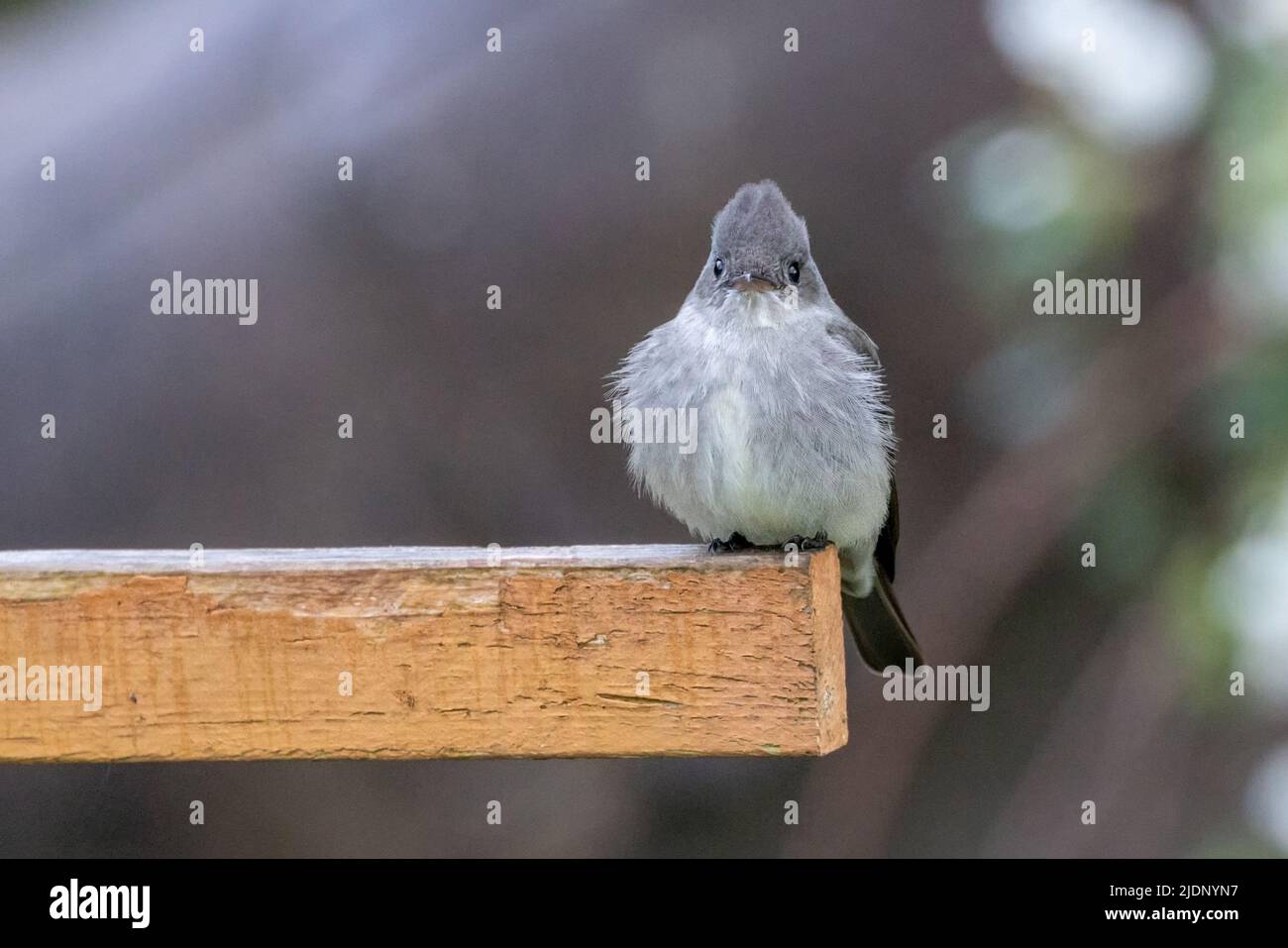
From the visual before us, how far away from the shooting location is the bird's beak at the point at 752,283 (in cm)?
377

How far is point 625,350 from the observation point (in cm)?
483

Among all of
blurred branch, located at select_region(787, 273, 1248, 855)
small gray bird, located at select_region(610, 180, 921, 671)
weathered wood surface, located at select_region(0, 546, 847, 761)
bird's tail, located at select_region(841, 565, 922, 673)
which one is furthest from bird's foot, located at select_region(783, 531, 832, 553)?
weathered wood surface, located at select_region(0, 546, 847, 761)

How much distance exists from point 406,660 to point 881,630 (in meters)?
2.04

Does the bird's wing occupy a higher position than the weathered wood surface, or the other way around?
the bird's wing

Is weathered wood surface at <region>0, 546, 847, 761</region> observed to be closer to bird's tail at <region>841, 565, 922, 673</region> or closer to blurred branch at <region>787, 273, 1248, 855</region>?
bird's tail at <region>841, 565, 922, 673</region>

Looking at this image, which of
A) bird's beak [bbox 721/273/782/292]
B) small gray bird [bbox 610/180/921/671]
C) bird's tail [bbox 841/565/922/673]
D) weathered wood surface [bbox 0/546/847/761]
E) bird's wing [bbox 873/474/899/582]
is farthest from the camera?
bird's wing [bbox 873/474/899/582]

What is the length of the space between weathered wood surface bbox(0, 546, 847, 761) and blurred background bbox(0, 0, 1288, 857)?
2216 millimetres

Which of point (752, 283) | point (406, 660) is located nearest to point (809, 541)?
point (752, 283)

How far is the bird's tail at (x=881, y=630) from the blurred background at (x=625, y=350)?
75cm

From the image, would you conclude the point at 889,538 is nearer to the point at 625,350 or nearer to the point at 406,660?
the point at 625,350

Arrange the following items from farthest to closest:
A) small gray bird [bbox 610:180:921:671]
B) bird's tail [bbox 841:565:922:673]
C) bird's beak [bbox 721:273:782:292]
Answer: bird's tail [bbox 841:565:922:673] < bird's beak [bbox 721:273:782:292] < small gray bird [bbox 610:180:921:671]

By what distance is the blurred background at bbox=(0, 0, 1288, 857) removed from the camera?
15.0 feet

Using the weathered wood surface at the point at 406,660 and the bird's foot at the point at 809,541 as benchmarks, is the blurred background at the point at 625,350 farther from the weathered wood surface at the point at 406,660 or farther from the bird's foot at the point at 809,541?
the weathered wood surface at the point at 406,660

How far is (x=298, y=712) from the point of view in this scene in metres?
2.33
